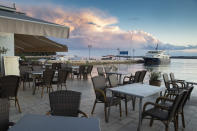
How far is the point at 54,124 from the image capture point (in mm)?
1376

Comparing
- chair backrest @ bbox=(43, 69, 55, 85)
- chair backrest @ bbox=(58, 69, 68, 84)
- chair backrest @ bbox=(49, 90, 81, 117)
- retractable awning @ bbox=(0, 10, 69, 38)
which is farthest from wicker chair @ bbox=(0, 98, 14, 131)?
chair backrest @ bbox=(58, 69, 68, 84)

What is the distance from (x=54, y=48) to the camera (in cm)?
595

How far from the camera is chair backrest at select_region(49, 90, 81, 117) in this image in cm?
206

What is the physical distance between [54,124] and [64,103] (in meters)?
→ 0.72

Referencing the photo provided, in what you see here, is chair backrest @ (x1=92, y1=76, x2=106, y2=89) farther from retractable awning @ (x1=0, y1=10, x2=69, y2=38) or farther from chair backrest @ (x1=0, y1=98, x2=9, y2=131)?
chair backrest @ (x1=0, y1=98, x2=9, y2=131)

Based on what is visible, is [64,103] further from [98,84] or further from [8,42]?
[8,42]

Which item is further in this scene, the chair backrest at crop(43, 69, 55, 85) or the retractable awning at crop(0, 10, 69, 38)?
the chair backrest at crop(43, 69, 55, 85)

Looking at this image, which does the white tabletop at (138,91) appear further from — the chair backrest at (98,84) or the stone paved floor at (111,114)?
the stone paved floor at (111,114)

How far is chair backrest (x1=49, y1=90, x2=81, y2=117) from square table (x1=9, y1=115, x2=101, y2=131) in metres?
0.55

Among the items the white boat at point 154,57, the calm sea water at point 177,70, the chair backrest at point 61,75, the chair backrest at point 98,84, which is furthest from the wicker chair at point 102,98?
the white boat at point 154,57

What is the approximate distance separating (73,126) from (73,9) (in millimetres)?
13042

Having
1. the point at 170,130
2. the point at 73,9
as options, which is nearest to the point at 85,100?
the point at 170,130

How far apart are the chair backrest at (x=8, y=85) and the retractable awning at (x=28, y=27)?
113 centimetres

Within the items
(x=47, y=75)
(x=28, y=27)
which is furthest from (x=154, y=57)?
(x=28, y=27)
